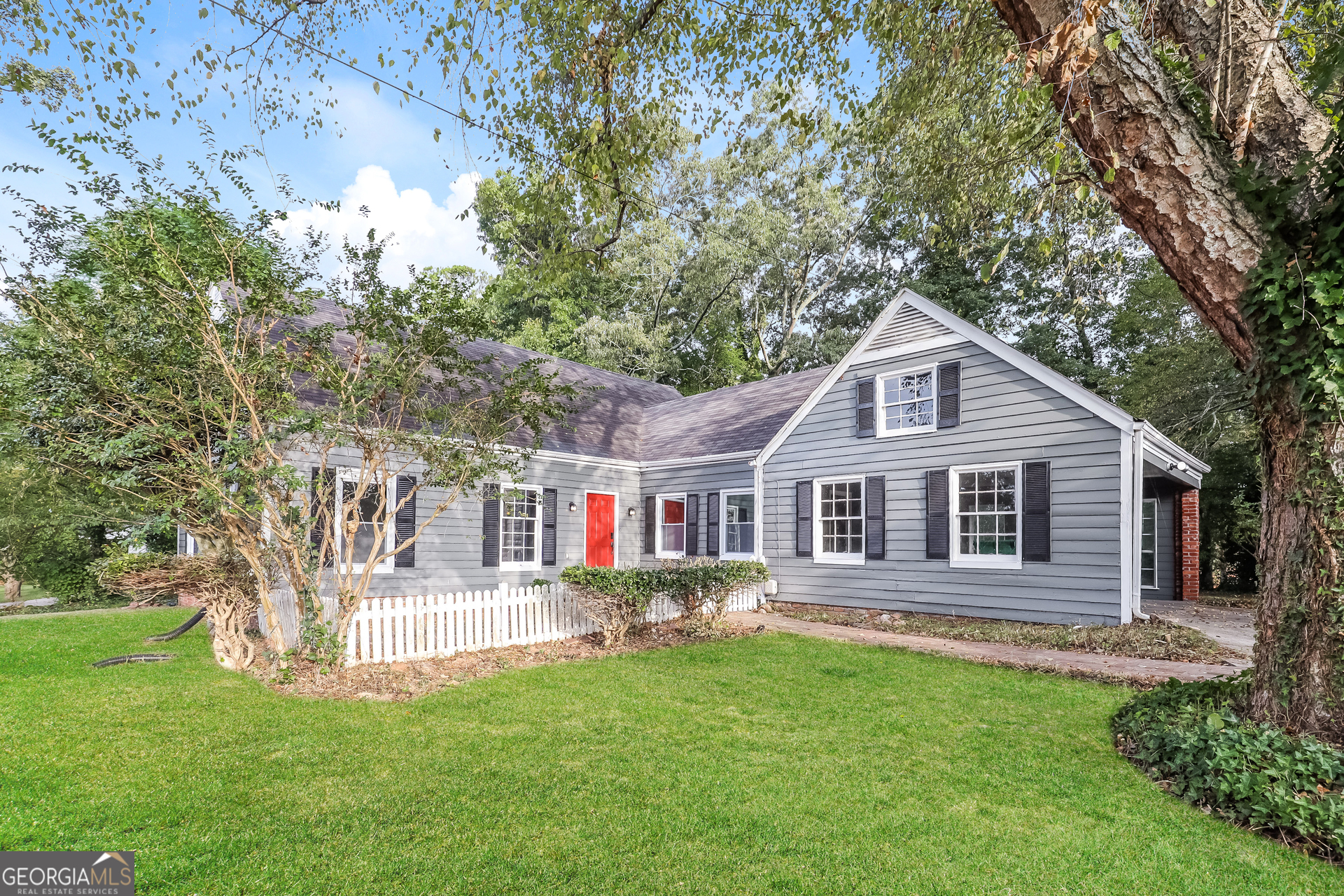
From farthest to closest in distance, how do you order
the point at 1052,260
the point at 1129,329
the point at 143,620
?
1. the point at 1129,329
2. the point at 1052,260
3. the point at 143,620

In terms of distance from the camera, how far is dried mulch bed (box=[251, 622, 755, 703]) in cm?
646

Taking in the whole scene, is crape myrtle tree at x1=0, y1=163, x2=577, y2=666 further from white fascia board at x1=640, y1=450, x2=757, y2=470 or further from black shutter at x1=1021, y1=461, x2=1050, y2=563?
black shutter at x1=1021, y1=461, x2=1050, y2=563

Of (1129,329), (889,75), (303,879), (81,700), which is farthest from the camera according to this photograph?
(1129,329)

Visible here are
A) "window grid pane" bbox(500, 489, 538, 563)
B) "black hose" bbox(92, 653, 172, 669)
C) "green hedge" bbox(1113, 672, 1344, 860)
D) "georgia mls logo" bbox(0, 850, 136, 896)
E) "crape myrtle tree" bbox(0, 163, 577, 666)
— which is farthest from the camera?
"window grid pane" bbox(500, 489, 538, 563)

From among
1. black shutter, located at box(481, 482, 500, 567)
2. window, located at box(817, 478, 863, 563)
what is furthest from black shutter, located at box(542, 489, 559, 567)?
window, located at box(817, 478, 863, 563)

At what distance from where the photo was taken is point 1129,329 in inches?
821

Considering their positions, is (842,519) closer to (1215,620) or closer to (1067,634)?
(1067,634)

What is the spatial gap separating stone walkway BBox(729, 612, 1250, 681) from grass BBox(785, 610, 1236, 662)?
0.24 metres

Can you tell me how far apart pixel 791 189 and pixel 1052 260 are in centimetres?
1235

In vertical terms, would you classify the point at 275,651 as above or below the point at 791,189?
below

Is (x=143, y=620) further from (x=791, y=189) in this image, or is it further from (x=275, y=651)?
(x=791, y=189)

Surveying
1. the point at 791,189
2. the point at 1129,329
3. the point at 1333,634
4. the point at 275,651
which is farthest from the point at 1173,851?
the point at 791,189

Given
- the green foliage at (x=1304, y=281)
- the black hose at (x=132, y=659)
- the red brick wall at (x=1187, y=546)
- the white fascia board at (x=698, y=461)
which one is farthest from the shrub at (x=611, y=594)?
the red brick wall at (x=1187, y=546)

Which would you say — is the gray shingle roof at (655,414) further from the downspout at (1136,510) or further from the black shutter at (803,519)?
the downspout at (1136,510)
